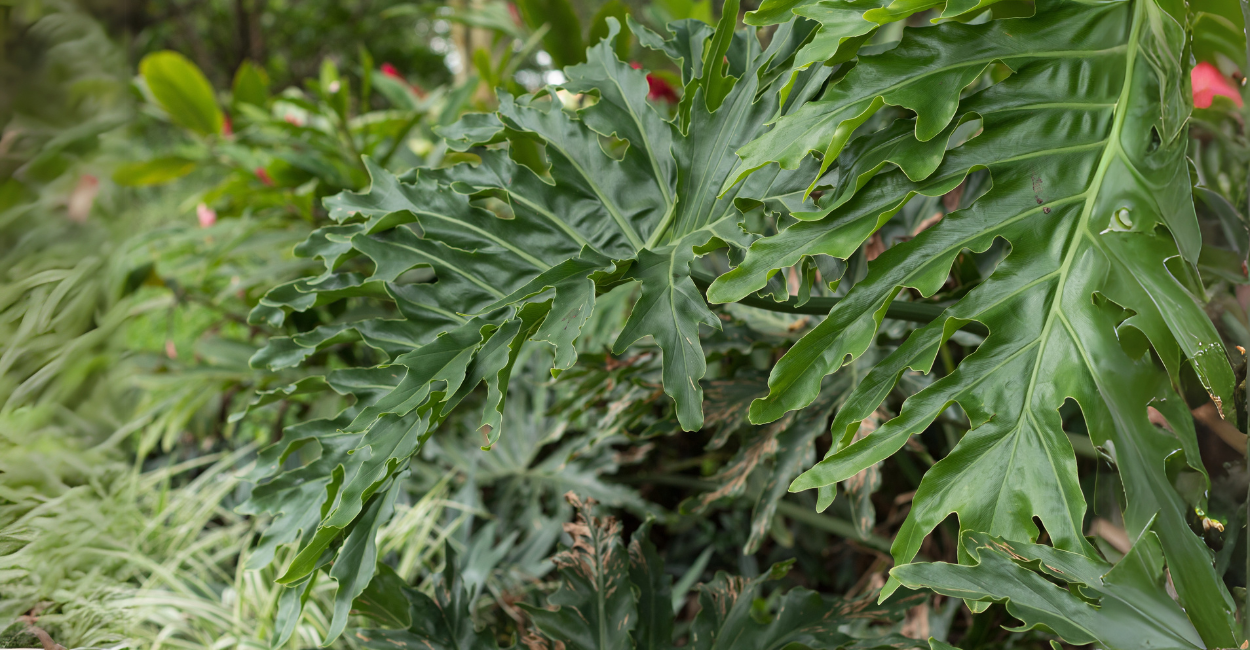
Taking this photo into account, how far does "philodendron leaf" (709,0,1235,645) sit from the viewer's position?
1.56 feet

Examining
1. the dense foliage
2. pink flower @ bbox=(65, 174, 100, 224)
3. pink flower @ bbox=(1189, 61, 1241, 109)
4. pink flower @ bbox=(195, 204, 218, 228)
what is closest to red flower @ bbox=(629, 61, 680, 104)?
the dense foliage

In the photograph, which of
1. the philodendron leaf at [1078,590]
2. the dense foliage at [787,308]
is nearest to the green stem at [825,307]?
the dense foliage at [787,308]

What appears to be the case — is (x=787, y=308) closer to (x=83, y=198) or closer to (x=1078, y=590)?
(x=1078, y=590)

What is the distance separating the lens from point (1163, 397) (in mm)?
495

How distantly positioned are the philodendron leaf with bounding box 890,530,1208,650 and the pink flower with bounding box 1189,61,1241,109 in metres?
0.49

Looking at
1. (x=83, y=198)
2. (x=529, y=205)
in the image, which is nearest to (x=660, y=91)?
(x=529, y=205)

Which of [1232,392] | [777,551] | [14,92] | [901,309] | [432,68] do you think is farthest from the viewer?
[432,68]

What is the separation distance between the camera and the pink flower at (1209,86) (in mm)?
705

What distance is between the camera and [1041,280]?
522 mm

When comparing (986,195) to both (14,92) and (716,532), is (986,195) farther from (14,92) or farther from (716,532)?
(716,532)

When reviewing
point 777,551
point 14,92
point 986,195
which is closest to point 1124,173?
point 986,195

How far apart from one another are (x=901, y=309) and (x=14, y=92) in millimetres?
613

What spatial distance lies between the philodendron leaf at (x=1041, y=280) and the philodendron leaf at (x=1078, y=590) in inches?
0.6

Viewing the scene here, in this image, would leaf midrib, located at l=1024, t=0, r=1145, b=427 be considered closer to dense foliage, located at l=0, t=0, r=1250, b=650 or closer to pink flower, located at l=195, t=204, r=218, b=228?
dense foliage, located at l=0, t=0, r=1250, b=650
